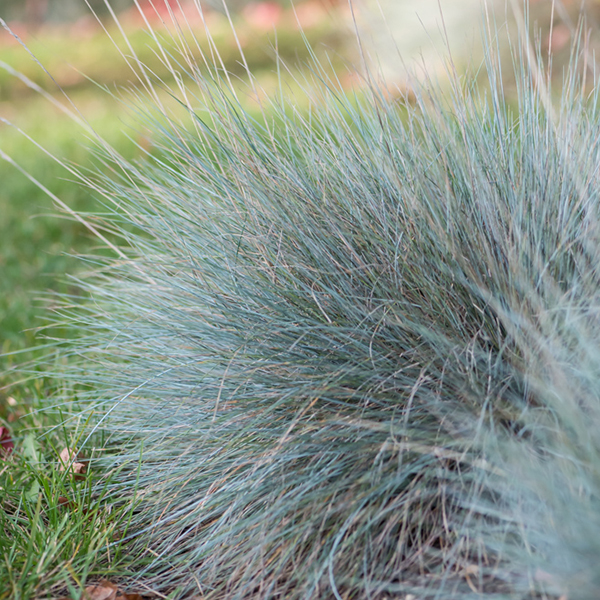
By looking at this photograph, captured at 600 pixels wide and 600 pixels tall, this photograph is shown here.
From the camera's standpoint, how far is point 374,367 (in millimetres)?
1515

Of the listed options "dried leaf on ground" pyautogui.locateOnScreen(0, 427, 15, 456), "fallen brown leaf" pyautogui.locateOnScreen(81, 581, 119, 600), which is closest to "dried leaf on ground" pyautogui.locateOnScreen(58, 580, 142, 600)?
"fallen brown leaf" pyautogui.locateOnScreen(81, 581, 119, 600)

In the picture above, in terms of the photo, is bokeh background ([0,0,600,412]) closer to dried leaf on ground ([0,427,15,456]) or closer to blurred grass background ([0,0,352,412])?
blurred grass background ([0,0,352,412])

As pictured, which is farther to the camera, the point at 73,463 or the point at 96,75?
the point at 96,75

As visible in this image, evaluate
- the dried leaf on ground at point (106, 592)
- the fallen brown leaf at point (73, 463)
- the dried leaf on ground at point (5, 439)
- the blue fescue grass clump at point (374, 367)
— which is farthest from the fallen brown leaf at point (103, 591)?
the dried leaf on ground at point (5, 439)

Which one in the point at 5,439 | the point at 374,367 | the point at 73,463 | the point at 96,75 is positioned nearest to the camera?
the point at 374,367

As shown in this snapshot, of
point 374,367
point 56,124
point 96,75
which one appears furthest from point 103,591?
point 96,75

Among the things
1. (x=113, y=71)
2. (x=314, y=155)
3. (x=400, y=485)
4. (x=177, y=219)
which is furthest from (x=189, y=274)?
(x=113, y=71)

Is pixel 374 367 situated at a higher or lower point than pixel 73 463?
higher

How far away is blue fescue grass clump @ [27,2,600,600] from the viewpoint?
1354mm

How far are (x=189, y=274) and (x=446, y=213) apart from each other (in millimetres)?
791

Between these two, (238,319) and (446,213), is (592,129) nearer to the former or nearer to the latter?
(446,213)

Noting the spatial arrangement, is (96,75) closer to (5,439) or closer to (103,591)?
(5,439)

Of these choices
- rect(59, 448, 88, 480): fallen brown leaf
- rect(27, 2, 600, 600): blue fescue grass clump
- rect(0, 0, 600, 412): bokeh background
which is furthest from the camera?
rect(0, 0, 600, 412): bokeh background

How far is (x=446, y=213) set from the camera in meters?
1.71
